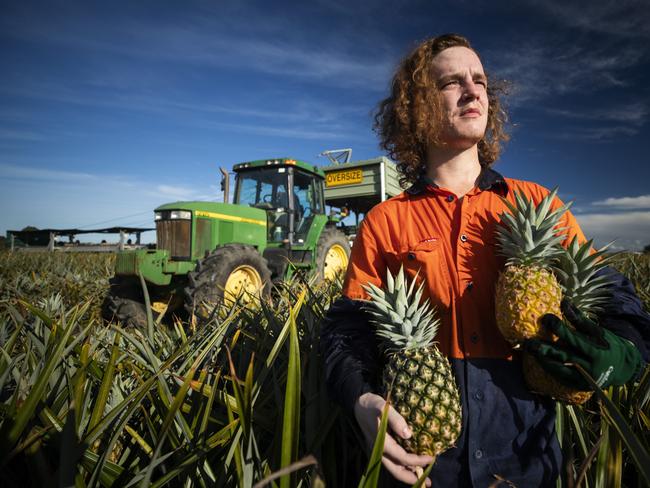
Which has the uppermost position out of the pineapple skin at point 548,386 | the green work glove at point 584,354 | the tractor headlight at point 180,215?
the tractor headlight at point 180,215

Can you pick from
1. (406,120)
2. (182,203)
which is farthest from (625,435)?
(182,203)

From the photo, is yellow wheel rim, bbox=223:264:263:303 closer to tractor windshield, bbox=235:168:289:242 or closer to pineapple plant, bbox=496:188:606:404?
tractor windshield, bbox=235:168:289:242

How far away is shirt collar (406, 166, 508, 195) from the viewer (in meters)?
1.48

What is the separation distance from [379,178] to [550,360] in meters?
10.6

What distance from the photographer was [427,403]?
110 cm

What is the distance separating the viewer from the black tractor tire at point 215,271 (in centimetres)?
466

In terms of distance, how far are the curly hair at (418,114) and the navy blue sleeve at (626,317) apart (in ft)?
2.77

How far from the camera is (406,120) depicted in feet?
6.03

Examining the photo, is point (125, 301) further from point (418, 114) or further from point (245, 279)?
point (418, 114)

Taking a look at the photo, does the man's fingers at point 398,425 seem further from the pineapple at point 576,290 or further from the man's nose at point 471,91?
the man's nose at point 471,91

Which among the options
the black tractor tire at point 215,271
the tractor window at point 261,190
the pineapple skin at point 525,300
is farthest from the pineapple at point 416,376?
the tractor window at point 261,190

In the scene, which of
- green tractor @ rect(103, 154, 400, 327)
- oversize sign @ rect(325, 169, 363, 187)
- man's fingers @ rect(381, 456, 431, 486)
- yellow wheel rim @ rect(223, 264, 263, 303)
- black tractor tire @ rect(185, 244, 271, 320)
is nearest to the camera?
man's fingers @ rect(381, 456, 431, 486)

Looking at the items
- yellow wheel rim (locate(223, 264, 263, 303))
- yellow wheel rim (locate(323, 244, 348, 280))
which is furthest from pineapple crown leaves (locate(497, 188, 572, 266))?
yellow wheel rim (locate(323, 244, 348, 280))

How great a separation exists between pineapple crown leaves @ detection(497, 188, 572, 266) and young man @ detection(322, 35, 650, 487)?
0.10 meters
